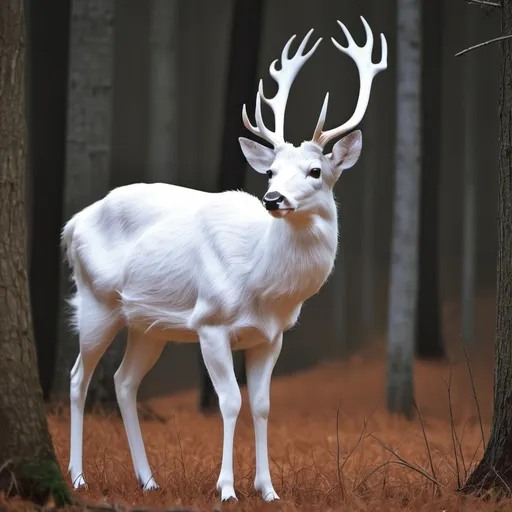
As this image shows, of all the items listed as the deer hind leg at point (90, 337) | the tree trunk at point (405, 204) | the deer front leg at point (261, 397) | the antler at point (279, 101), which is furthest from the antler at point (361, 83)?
the tree trunk at point (405, 204)

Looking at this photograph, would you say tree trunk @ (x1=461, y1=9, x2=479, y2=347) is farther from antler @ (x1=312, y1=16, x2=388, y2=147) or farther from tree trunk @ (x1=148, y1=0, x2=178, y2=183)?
antler @ (x1=312, y1=16, x2=388, y2=147)

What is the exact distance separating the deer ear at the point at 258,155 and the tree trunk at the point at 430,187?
1015cm

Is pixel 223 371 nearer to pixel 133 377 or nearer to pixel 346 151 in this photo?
pixel 133 377

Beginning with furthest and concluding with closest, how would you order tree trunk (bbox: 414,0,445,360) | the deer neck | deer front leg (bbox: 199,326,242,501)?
tree trunk (bbox: 414,0,445,360) < deer front leg (bbox: 199,326,242,501) < the deer neck

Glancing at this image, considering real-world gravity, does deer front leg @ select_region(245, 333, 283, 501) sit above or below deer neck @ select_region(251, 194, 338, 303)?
below

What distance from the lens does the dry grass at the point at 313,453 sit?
5422 mm

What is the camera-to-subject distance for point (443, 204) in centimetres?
2472

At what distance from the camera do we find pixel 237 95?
1104 centimetres

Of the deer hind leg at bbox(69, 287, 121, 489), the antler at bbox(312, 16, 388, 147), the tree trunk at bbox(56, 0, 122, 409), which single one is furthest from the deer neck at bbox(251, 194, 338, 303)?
the tree trunk at bbox(56, 0, 122, 409)

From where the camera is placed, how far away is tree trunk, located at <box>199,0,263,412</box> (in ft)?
35.5

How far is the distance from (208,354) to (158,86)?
7.43 m

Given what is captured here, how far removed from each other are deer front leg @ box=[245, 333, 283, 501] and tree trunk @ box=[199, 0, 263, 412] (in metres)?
4.64

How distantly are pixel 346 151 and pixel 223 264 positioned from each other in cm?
98

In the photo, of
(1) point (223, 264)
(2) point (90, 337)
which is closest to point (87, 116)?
(2) point (90, 337)
